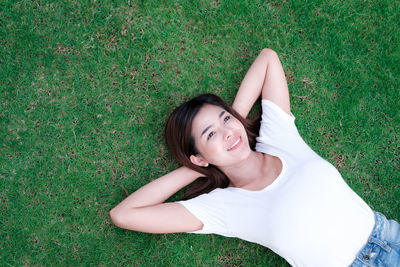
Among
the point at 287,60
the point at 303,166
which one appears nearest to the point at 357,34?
the point at 287,60

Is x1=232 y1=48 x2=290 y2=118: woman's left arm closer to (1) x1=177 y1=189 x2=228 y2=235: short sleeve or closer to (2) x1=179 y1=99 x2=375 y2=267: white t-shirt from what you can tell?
(2) x1=179 y1=99 x2=375 y2=267: white t-shirt

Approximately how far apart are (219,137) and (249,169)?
56 cm

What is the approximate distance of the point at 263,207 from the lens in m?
3.20

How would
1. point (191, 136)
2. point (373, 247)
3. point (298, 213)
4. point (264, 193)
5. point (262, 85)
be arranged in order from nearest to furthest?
1. point (298, 213)
2. point (373, 247)
3. point (264, 193)
4. point (191, 136)
5. point (262, 85)

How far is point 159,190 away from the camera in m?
3.52

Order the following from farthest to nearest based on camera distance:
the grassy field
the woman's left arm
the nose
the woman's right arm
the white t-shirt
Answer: the grassy field, the woman's left arm, the woman's right arm, the nose, the white t-shirt

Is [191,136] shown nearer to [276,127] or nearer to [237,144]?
[237,144]

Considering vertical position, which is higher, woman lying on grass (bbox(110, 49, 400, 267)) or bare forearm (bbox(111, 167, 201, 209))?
woman lying on grass (bbox(110, 49, 400, 267))

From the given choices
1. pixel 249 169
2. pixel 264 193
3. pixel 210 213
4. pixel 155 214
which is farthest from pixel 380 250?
pixel 155 214

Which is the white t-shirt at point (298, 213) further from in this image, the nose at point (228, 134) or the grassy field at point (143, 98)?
the grassy field at point (143, 98)

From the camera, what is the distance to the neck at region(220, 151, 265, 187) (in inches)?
137

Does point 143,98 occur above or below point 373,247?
above

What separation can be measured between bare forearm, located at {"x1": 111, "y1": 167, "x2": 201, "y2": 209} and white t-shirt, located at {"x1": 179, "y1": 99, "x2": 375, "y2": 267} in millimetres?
305

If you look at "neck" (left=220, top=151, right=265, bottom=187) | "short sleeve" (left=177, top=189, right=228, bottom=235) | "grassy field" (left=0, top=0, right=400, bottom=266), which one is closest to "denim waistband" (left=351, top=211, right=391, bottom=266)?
"grassy field" (left=0, top=0, right=400, bottom=266)
